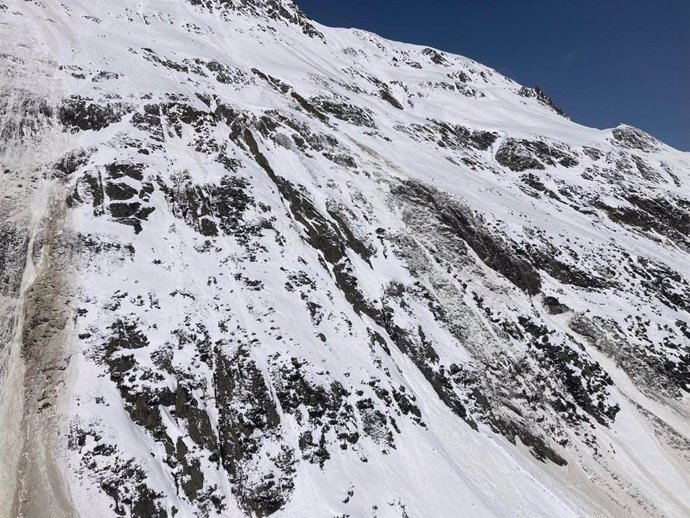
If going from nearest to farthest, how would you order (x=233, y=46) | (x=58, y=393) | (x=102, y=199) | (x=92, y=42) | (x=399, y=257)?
1. (x=58, y=393)
2. (x=102, y=199)
3. (x=399, y=257)
4. (x=92, y=42)
5. (x=233, y=46)

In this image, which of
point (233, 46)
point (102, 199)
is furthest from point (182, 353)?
point (233, 46)

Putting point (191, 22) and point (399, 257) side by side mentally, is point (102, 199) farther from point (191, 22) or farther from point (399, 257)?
point (191, 22)

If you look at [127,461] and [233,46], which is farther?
[233,46]

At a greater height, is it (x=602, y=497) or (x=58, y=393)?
(x=602, y=497)

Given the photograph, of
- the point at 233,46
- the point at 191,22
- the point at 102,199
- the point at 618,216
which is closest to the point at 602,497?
the point at 102,199

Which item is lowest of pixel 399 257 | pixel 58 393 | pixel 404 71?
pixel 58 393

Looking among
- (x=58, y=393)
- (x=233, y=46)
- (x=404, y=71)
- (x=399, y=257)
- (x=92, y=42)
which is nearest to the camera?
(x=58, y=393)

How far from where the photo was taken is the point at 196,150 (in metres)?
34.4

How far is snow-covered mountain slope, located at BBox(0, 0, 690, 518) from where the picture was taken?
19484 mm

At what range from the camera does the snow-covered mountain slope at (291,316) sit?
19.5 metres

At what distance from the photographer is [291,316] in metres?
25.2

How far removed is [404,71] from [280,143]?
62607 mm

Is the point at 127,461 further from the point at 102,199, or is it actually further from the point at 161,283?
the point at 102,199

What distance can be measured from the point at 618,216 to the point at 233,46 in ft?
171
